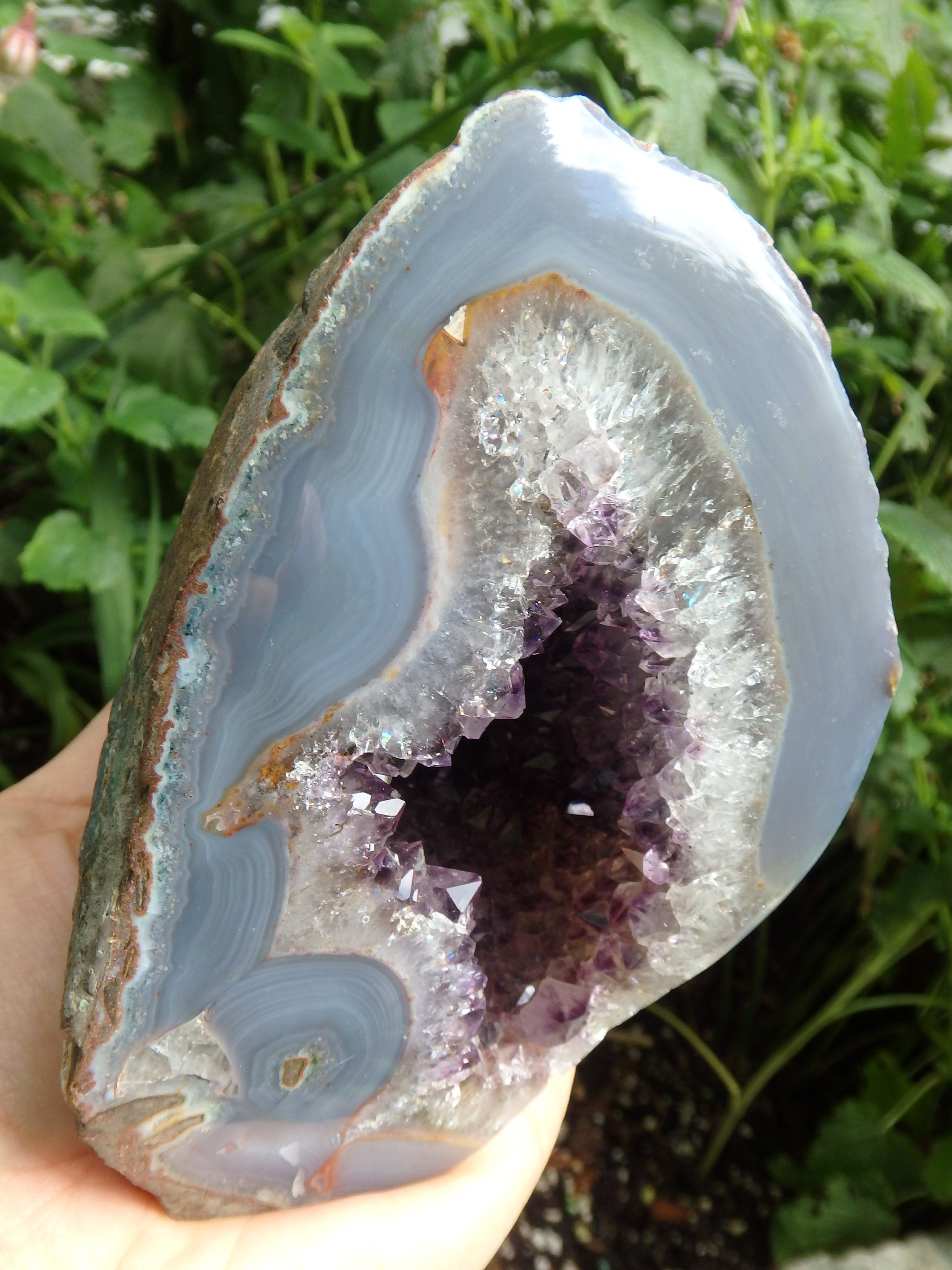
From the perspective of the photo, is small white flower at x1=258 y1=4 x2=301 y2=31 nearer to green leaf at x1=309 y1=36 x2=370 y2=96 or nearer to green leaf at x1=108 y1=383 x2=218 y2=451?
green leaf at x1=309 y1=36 x2=370 y2=96

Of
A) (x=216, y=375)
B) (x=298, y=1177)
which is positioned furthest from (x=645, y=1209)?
(x=216, y=375)

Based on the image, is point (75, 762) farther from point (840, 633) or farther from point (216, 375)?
point (840, 633)

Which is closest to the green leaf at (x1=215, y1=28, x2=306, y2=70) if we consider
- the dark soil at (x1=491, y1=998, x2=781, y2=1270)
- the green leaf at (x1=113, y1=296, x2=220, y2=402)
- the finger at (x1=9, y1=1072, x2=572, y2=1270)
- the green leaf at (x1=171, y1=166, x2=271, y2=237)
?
the green leaf at (x1=171, y1=166, x2=271, y2=237)

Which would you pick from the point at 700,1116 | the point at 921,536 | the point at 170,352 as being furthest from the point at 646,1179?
the point at 170,352

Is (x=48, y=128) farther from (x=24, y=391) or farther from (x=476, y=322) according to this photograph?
(x=476, y=322)

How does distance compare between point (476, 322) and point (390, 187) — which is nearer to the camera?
point (476, 322)
